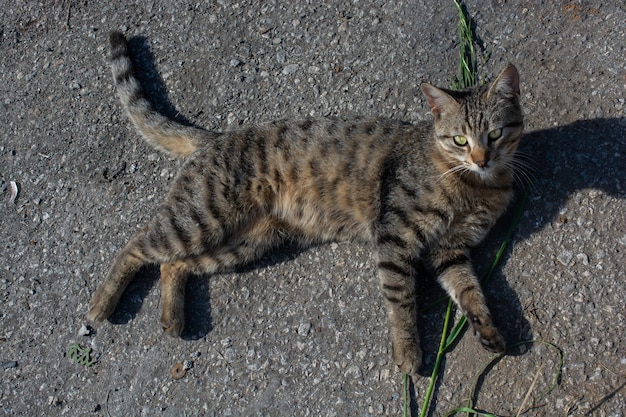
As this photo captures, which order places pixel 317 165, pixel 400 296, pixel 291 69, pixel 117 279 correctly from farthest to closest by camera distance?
pixel 291 69, pixel 117 279, pixel 317 165, pixel 400 296

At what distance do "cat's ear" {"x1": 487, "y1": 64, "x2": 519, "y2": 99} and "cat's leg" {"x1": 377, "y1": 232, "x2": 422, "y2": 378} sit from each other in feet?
3.18

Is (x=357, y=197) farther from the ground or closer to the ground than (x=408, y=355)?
farther from the ground

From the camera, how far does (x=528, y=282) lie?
10.9ft

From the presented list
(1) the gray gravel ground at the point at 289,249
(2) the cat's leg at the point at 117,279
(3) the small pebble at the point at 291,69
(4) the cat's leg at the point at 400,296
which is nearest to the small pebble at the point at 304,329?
(1) the gray gravel ground at the point at 289,249

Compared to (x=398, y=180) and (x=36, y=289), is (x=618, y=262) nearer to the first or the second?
(x=398, y=180)

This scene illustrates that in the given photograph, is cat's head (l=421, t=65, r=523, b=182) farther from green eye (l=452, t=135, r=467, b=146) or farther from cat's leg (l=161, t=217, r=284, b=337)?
cat's leg (l=161, t=217, r=284, b=337)

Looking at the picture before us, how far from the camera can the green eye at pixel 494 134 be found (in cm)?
316

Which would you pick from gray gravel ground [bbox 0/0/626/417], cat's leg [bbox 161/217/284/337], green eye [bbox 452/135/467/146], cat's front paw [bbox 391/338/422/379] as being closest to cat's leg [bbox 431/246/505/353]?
gray gravel ground [bbox 0/0/626/417]

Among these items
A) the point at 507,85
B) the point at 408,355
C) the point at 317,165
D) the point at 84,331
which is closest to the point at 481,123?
the point at 507,85

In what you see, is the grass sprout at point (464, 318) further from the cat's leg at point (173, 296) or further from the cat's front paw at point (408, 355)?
the cat's leg at point (173, 296)

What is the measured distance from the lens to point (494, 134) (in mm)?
3174

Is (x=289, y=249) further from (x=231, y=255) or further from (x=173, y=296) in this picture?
(x=173, y=296)

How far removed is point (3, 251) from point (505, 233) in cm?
346

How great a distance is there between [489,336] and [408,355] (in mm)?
445
